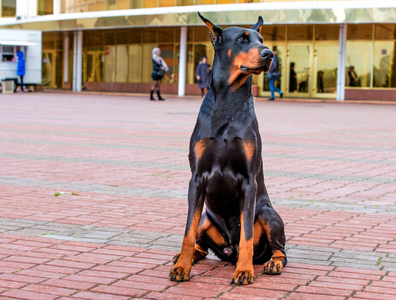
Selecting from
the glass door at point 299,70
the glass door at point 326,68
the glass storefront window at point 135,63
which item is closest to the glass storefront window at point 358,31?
the glass door at point 326,68

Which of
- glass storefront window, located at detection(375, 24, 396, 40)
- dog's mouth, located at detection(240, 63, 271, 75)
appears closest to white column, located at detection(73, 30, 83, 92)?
glass storefront window, located at detection(375, 24, 396, 40)

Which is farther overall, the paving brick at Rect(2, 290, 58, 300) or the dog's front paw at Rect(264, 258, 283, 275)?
the dog's front paw at Rect(264, 258, 283, 275)

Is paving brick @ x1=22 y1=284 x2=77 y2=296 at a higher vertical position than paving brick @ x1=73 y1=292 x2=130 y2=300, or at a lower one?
higher

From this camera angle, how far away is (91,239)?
5070 mm

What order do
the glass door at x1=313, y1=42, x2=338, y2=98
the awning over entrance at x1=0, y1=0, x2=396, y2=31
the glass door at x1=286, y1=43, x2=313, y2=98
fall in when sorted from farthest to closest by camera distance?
1. the glass door at x1=286, y1=43, x2=313, y2=98
2. the glass door at x1=313, y1=42, x2=338, y2=98
3. the awning over entrance at x1=0, y1=0, x2=396, y2=31

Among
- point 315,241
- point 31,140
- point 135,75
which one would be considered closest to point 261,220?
point 315,241

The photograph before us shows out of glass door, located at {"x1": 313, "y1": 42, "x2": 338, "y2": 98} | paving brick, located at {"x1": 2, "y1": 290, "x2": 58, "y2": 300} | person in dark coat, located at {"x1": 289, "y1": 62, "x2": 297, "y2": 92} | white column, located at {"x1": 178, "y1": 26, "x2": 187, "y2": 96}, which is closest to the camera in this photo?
paving brick, located at {"x1": 2, "y1": 290, "x2": 58, "y2": 300}

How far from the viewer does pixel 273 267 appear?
421 cm

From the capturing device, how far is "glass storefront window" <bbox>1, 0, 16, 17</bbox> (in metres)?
44.3

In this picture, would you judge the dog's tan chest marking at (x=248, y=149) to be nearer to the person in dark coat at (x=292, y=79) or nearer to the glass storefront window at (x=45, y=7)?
the person in dark coat at (x=292, y=79)

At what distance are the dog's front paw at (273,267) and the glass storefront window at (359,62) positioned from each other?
28.9 m

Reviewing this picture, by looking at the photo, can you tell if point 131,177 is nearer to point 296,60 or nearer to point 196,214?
point 196,214

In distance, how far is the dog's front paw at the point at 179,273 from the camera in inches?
159

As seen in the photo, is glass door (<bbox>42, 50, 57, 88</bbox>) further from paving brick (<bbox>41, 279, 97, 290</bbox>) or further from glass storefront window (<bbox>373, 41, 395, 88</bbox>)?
paving brick (<bbox>41, 279, 97, 290</bbox>)
